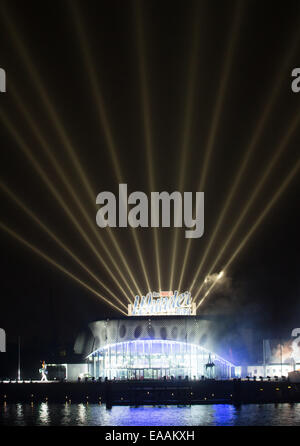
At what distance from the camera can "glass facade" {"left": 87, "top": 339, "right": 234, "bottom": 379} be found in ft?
379

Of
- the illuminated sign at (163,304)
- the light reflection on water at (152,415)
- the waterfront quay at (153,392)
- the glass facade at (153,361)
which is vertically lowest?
the light reflection on water at (152,415)

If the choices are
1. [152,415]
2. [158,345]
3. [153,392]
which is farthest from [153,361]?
[152,415]

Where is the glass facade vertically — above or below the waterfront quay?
above

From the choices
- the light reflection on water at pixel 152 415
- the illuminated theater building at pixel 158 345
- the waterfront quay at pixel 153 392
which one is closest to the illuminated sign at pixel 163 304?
the illuminated theater building at pixel 158 345

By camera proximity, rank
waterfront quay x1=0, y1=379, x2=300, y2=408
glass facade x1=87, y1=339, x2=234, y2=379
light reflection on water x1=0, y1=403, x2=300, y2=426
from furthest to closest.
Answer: glass facade x1=87, y1=339, x2=234, y2=379 → waterfront quay x1=0, y1=379, x2=300, y2=408 → light reflection on water x1=0, y1=403, x2=300, y2=426

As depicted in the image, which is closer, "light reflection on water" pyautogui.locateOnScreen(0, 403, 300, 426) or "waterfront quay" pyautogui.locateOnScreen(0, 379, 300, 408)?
"light reflection on water" pyautogui.locateOnScreen(0, 403, 300, 426)

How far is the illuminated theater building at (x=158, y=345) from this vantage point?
116 meters

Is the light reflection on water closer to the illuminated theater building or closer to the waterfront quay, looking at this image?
the waterfront quay

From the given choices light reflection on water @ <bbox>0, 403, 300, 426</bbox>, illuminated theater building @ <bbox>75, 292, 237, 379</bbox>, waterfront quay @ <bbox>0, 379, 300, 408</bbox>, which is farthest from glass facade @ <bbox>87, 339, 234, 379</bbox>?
light reflection on water @ <bbox>0, 403, 300, 426</bbox>

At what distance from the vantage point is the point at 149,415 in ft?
244

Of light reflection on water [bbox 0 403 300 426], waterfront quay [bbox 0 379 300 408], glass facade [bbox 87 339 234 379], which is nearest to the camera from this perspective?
light reflection on water [bbox 0 403 300 426]

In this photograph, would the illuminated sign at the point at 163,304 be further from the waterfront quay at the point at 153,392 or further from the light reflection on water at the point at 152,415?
the light reflection on water at the point at 152,415
